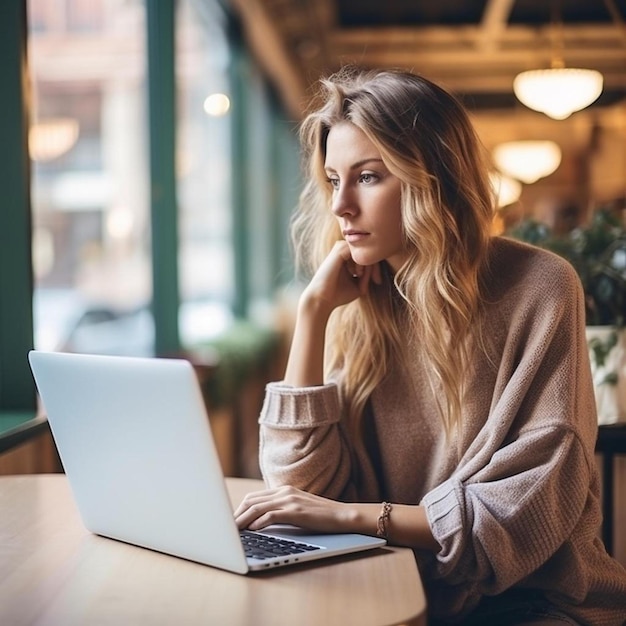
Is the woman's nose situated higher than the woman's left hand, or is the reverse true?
the woman's nose

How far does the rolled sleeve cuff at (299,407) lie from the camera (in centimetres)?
170

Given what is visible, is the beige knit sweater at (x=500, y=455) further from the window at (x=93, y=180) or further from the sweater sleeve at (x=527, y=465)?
the window at (x=93, y=180)

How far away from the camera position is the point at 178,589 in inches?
49.2

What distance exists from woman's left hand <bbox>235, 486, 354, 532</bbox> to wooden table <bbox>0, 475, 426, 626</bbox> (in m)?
0.07

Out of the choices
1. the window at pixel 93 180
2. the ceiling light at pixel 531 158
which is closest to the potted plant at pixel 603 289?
the window at pixel 93 180

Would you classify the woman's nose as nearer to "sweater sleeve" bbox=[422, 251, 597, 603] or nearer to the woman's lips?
the woman's lips

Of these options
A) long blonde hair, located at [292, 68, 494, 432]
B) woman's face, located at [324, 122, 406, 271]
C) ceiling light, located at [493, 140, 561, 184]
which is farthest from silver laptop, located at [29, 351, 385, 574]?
ceiling light, located at [493, 140, 561, 184]

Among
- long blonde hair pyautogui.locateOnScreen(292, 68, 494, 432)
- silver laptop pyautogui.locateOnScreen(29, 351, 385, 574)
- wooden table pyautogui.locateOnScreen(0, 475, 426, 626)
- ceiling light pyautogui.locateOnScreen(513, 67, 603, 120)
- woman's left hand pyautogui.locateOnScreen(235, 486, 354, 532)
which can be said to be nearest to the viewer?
wooden table pyautogui.locateOnScreen(0, 475, 426, 626)

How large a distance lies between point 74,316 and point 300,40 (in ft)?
14.2

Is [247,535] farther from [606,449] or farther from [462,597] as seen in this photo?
[606,449]

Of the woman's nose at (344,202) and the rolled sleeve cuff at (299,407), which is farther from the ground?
the woman's nose at (344,202)

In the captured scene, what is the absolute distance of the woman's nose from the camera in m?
1.67

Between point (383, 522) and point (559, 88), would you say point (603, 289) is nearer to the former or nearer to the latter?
point (383, 522)

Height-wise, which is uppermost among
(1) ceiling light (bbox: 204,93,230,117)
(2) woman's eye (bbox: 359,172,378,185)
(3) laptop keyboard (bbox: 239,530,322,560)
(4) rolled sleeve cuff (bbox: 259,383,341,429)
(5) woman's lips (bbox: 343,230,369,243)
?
(1) ceiling light (bbox: 204,93,230,117)
